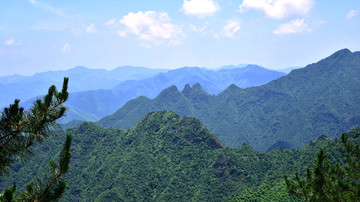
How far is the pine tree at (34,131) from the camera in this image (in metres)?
8.73

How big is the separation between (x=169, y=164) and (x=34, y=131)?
2932 inches

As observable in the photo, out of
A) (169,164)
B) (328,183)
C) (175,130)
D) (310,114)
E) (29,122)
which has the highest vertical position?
(29,122)

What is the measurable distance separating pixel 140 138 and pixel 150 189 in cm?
2261

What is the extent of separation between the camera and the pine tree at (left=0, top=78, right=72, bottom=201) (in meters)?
8.73

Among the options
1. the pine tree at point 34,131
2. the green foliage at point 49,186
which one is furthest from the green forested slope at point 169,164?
the pine tree at point 34,131

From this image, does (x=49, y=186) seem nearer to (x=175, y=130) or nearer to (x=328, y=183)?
(x=328, y=183)

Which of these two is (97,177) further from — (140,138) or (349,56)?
(349,56)

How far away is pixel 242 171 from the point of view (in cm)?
7094

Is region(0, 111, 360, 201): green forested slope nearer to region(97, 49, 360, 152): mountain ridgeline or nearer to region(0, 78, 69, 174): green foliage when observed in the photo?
region(0, 78, 69, 174): green foliage

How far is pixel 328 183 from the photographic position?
645 inches

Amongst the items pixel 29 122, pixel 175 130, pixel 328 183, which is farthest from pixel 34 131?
pixel 175 130

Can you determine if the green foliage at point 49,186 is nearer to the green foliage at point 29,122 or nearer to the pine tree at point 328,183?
the green foliage at point 29,122

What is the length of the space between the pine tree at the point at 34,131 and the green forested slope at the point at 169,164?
53.9 metres

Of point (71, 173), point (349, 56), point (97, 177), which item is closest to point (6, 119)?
point (97, 177)
